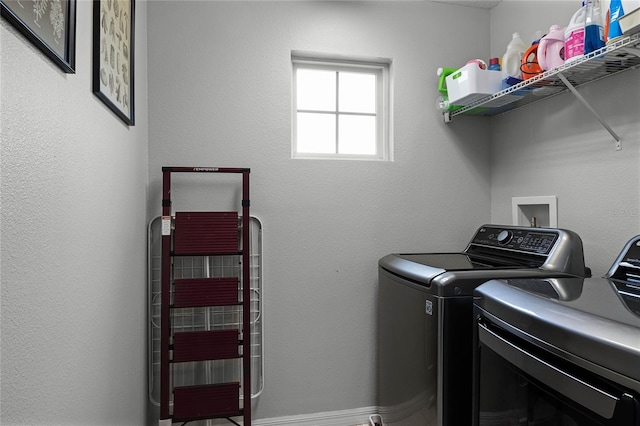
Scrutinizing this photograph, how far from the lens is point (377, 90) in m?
2.44

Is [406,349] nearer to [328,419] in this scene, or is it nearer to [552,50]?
[328,419]

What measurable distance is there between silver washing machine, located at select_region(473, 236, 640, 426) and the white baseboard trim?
3.71ft

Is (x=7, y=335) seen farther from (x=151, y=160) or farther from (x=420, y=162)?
(x=420, y=162)

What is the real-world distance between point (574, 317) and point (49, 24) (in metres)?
1.26

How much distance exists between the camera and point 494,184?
8.00ft

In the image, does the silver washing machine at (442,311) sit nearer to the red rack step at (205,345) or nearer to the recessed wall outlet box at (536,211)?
the recessed wall outlet box at (536,211)

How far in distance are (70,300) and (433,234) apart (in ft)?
6.36

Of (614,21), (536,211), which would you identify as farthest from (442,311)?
(614,21)

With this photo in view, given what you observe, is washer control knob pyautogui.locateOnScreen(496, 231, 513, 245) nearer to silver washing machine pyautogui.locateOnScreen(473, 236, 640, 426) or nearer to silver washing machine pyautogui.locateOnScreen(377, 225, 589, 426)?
silver washing machine pyautogui.locateOnScreen(377, 225, 589, 426)

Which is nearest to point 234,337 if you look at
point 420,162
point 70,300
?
point 70,300

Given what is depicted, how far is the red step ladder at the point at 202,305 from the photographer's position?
75.2 inches

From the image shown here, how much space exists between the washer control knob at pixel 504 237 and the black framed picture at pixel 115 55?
69.2 inches

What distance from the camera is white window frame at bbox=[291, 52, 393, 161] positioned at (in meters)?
2.30

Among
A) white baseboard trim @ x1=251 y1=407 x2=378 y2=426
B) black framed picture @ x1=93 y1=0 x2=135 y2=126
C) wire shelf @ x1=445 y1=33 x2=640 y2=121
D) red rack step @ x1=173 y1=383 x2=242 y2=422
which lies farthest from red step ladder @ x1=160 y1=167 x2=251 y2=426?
wire shelf @ x1=445 y1=33 x2=640 y2=121
